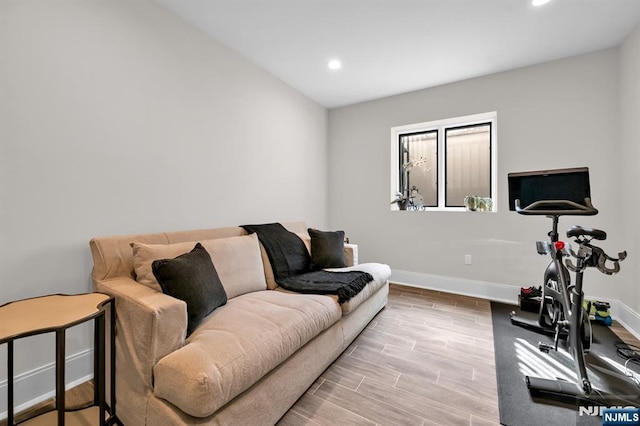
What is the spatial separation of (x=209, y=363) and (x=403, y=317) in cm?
214

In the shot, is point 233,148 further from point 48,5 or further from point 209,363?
point 209,363

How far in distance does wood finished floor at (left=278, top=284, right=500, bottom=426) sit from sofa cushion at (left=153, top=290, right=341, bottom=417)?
1.19ft

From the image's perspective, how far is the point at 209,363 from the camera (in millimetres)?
1137

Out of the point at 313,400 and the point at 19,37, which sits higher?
the point at 19,37

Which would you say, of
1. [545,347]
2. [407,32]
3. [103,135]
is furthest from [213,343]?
[407,32]

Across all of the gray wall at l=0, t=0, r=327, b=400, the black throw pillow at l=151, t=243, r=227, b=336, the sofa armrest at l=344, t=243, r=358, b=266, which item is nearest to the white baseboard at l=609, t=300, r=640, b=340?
the sofa armrest at l=344, t=243, r=358, b=266

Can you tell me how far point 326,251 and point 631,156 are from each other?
9.73 feet

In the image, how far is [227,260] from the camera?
2.02 meters

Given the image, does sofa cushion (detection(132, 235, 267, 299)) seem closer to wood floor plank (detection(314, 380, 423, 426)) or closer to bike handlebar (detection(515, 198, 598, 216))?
wood floor plank (detection(314, 380, 423, 426))

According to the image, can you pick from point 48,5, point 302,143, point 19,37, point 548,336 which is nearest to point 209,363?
point 19,37

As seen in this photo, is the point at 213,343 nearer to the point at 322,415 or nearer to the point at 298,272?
the point at 322,415

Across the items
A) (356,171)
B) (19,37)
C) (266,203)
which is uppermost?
(19,37)

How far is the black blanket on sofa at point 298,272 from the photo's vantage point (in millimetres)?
2146

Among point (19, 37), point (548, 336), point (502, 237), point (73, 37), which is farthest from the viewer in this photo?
point (502, 237)
